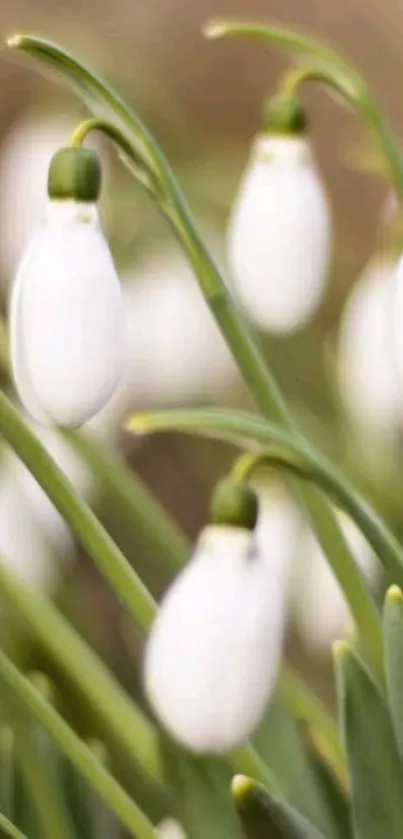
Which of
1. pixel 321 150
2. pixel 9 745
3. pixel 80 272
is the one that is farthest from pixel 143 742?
pixel 321 150

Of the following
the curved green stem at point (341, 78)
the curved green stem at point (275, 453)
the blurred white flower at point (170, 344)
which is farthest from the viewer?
the blurred white flower at point (170, 344)

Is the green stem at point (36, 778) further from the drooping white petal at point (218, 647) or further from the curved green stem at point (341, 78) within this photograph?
the curved green stem at point (341, 78)

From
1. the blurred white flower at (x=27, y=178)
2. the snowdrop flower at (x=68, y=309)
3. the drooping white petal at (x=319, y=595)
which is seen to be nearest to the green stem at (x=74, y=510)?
the snowdrop flower at (x=68, y=309)

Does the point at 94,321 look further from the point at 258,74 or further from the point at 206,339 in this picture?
the point at 258,74

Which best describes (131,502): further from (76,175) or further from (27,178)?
(27,178)

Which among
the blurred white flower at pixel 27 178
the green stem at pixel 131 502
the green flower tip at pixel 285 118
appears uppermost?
the blurred white flower at pixel 27 178

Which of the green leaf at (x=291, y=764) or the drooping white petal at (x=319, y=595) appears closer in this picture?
the green leaf at (x=291, y=764)

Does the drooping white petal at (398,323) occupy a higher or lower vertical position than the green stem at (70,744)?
higher

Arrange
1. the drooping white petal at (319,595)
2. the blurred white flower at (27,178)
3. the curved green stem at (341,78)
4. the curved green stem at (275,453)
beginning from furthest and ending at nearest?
the blurred white flower at (27,178), the drooping white petal at (319,595), the curved green stem at (341,78), the curved green stem at (275,453)
